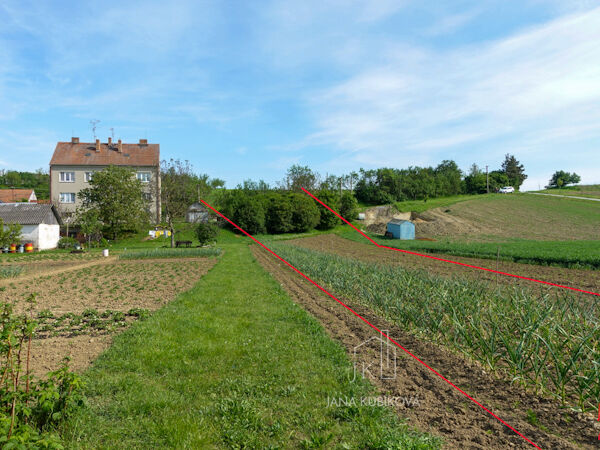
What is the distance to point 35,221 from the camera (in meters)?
33.7

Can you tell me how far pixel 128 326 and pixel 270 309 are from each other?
10.8 ft

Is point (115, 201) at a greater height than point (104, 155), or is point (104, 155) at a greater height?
point (104, 155)

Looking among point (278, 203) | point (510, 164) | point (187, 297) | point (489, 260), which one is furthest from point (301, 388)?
point (510, 164)

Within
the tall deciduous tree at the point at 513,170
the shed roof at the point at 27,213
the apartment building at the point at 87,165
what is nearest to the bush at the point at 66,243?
the shed roof at the point at 27,213

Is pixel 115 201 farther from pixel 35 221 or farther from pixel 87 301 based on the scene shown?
pixel 87 301

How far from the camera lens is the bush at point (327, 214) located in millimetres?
55281

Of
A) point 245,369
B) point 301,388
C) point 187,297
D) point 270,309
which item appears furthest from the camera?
point 187,297

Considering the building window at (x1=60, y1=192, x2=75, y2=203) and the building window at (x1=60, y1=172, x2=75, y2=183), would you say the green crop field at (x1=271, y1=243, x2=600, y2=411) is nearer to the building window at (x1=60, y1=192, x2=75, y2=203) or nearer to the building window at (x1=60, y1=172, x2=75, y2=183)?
the building window at (x1=60, y1=192, x2=75, y2=203)

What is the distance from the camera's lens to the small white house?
3353 cm

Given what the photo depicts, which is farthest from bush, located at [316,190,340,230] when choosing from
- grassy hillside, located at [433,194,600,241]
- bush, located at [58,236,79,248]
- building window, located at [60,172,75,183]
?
building window, located at [60,172,75,183]

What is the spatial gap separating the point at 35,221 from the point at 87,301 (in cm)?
3049

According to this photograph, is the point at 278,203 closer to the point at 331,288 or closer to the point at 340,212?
the point at 340,212

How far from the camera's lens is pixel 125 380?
4770 millimetres

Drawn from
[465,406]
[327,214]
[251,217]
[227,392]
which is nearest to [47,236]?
[251,217]
